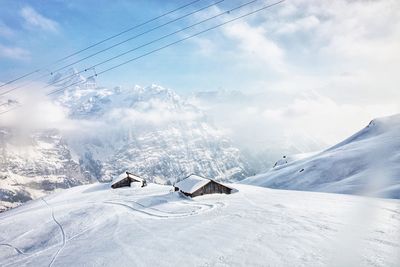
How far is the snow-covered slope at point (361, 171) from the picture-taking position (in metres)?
70.8

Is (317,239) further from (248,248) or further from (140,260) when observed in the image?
(140,260)

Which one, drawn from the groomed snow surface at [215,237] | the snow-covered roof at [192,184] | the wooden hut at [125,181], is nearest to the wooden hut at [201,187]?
the snow-covered roof at [192,184]

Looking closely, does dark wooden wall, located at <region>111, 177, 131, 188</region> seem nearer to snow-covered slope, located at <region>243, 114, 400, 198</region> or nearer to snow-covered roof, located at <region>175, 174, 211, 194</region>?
snow-covered roof, located at <region>175, 174, 211, 194</region>

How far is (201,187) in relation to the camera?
193 feet

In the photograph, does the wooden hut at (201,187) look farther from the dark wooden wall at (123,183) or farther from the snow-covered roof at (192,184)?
the dark wooden wall at (123,183)

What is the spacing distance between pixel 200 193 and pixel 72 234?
2502 centimetres

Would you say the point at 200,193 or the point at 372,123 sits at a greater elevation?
the point at 372,123

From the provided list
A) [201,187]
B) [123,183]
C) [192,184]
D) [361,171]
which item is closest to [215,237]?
[201,187]

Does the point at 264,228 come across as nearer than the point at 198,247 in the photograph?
No

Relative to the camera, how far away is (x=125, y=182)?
90.5 meters

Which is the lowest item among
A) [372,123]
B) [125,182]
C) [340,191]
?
[340,191]

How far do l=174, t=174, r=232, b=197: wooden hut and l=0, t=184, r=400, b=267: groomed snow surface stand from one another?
11.8 meters

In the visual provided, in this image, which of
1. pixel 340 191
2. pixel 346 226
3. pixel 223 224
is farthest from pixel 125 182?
pixel 346 226

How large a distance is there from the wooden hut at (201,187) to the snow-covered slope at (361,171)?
28085 mm
